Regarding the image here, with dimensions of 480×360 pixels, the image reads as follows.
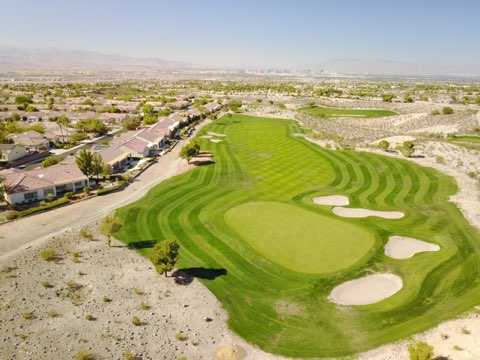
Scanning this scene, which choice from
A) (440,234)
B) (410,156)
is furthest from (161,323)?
(410,156)

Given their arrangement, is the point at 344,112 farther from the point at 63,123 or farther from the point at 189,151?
the point at 63,123

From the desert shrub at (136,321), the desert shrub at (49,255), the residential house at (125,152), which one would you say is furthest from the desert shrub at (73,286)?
the residential house at (125,152)

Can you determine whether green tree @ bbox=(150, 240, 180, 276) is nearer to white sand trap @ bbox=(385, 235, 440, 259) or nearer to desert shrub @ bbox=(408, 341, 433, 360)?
desert shrub @ bbox=(408, 341, 433, 360)

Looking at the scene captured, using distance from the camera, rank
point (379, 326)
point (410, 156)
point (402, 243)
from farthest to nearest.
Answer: point (410, 156), point (402, 243), point (379, 326)

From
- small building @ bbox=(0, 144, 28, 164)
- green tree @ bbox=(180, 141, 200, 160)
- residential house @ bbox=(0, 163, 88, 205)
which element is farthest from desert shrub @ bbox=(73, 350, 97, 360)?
small building @ bbox=(0, 144, 28, 164)

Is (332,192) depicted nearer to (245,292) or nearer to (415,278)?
(415,278)
